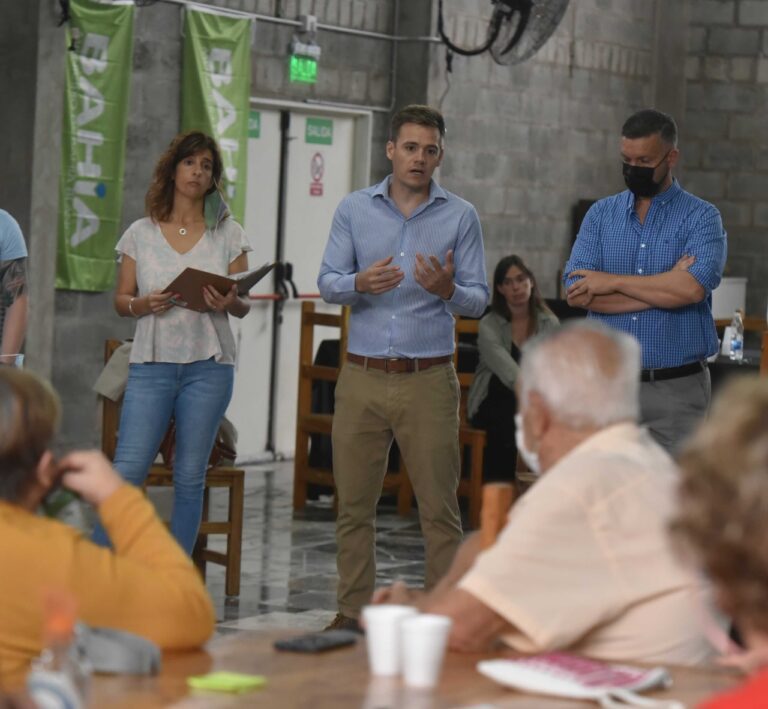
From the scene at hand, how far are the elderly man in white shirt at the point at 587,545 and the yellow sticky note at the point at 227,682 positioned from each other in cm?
35

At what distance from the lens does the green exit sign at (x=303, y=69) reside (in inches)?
397

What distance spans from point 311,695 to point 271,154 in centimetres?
799

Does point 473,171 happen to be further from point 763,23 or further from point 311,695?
point 311,695

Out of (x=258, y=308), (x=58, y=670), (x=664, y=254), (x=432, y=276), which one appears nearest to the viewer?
(x=58, y=670)

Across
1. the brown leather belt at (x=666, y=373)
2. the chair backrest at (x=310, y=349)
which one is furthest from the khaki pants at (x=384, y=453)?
the chair backrest at (x=310, y=349)

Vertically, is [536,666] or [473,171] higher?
[473,171]

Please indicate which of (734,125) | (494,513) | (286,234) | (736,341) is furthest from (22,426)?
(734,125)

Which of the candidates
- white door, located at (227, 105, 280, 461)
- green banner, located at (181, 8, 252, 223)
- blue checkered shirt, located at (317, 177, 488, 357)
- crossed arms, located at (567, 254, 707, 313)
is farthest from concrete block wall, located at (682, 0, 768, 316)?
crossed arms, located at (567, 254, 707, 313)

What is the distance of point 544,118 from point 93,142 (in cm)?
451

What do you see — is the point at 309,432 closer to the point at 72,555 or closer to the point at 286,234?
the point at 286,234

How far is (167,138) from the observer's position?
9164mm

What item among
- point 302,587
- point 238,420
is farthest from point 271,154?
point 302,587

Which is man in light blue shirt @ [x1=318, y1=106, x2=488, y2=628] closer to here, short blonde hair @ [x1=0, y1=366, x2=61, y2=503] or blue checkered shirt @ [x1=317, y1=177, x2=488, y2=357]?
blue checkered shirt @ [x1=317, y1=177, x2=488, y2=357]

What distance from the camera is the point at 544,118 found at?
1219 cm
